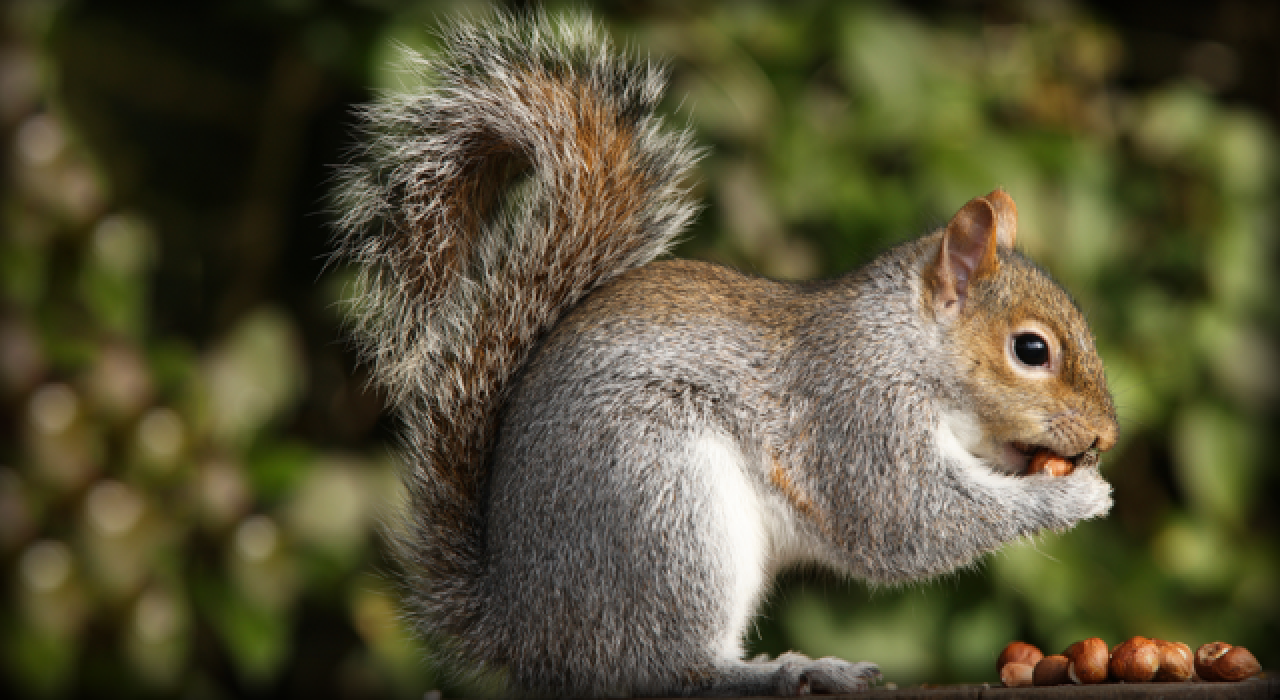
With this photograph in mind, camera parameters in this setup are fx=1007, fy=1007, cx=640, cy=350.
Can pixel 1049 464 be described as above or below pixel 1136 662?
above

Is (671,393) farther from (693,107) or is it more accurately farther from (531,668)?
(693,107)

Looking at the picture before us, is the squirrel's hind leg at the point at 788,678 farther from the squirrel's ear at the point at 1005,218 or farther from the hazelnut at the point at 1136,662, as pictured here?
the squirrel's ear at the point at 1005,218

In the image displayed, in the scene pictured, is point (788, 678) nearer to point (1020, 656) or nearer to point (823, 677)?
point (823, 677)

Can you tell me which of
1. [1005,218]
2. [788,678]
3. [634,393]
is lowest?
[788,678]

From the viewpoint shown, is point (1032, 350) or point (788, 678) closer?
point (788, 678)

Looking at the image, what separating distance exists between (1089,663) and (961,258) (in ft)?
1.23

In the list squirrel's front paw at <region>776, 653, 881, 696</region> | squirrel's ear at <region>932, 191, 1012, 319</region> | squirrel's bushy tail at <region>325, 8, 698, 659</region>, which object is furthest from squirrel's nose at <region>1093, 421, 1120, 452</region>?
squirrel's bushy tail at <region>325, 8, 698, 659</region>

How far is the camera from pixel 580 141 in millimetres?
944

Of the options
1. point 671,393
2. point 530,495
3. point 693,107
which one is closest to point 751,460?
point 671,393

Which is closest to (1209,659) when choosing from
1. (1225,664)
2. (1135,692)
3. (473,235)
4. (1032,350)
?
(1225,664)

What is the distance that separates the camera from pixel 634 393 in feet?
2.80

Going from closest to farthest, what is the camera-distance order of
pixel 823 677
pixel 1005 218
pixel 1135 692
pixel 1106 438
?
pixel 1135 692 < pixel 823 677 < pixel 1106 438 < pixel 1005 218

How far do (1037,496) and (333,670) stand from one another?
1.40 meters

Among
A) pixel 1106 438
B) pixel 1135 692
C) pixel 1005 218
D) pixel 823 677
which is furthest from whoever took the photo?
pixel 1005 218
